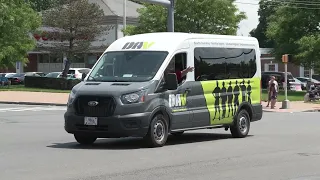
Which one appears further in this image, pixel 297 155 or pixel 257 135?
pixel 257 135

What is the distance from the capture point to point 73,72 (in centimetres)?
5353

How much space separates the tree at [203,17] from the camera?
50.9 meters

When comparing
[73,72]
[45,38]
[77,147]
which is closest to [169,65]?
[77,147]

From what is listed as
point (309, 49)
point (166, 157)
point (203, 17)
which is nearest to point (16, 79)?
point (203, 17)

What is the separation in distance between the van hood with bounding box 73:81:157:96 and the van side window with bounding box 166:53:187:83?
872 mm

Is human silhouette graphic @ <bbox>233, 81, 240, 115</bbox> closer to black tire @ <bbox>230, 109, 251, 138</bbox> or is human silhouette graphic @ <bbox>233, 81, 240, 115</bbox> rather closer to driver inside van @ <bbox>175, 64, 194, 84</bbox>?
black tire @ <bbox>230, 109, 251, 138</bbox>

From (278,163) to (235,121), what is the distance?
4.52 metres

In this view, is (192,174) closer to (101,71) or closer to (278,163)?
(278,163)

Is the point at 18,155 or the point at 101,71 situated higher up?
the point at 101,71

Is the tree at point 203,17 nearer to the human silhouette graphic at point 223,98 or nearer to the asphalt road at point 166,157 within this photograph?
the asphalt road at point 166,157

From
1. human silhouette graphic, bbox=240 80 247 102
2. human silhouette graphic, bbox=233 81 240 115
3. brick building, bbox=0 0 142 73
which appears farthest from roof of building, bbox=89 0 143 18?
human silhouette graphic, bbox=233 81 240 115

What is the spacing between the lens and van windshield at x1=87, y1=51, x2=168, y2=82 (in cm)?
1352

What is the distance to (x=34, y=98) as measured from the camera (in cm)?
3597

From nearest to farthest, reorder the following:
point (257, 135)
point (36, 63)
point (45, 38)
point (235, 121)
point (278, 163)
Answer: point (278, 163), point (235, 121), point (257, 135), point (45, 38), point (36, 63)
